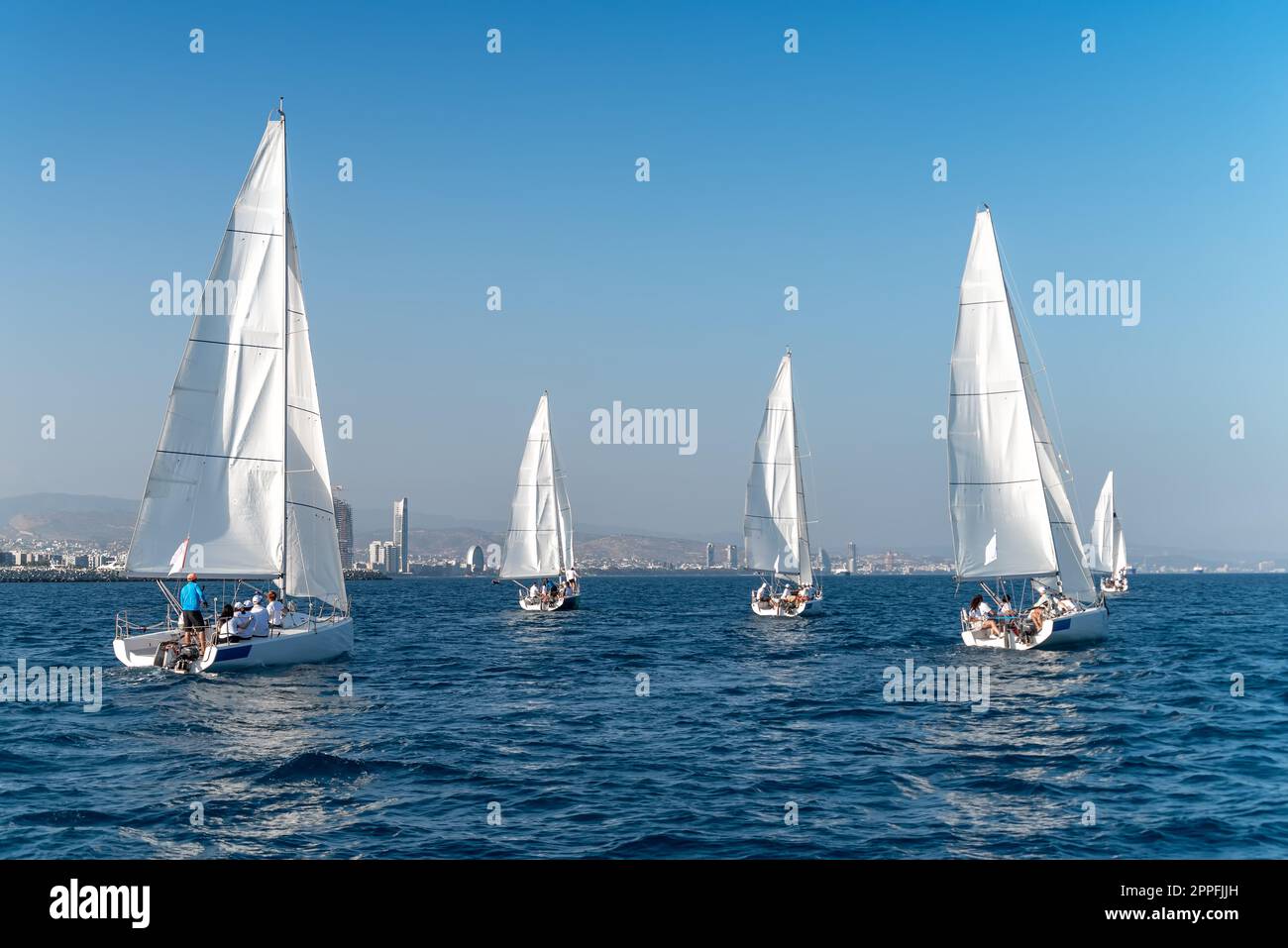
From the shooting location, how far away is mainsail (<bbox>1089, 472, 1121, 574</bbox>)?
353 feet

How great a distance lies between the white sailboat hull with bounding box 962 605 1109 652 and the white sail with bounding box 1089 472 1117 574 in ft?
248

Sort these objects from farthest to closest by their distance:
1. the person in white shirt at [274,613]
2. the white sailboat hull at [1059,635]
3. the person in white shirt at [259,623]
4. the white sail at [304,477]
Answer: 1. the white sailboat hull at [1059,635]
2. the white sail at [304,477]
3. the person in white shirt at [274,613]
4. the person in white shirt at [259,623]

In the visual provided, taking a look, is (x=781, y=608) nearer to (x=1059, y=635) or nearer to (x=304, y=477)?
(x=1059, y=635)

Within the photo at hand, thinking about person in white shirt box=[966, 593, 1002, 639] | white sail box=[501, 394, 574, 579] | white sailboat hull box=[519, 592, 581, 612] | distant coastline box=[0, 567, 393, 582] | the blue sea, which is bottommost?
distant coastline box=[0, 567, 393, 582]

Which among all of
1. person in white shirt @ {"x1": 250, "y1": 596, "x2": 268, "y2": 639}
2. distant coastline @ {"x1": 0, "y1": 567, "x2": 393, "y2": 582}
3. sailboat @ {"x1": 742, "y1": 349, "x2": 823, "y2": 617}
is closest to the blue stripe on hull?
person in white shirt @ {"x1": 250, "y1": 596, "x2": 268, "y2": 639}

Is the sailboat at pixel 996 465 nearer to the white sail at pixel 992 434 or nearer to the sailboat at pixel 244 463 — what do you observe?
the white sail at pixel 992 434

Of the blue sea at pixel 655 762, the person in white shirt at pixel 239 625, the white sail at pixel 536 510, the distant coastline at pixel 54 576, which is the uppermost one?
the white sail at pixel 536 510

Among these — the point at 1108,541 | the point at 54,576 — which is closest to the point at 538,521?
the point at 1108,541

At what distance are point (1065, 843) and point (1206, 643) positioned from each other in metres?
34.6

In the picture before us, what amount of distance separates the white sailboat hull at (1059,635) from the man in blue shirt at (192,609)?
25154 mm

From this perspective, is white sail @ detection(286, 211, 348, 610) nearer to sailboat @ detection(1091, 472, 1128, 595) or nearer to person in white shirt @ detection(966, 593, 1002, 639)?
person in white shirt @ detection(966, 593, 1002, 639)

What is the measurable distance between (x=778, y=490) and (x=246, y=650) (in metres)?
35.2

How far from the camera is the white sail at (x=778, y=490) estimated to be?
191 ft

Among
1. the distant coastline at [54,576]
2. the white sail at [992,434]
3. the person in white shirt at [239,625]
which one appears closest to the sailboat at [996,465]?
the white sail at [992,434]
